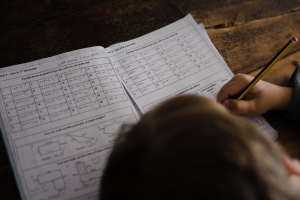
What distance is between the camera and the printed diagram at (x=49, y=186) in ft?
1.85

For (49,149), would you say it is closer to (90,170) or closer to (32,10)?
(90,170)

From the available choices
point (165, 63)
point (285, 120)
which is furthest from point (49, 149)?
point (285, 120)

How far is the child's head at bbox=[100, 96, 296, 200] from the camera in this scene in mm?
398

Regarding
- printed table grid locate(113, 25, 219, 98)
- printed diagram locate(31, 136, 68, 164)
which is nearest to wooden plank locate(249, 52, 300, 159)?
printed table grid locate(113, 25, 219, 98)

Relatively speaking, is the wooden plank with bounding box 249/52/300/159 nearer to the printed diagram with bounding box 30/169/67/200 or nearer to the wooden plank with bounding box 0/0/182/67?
the wooden plank with bounding box 0/0/182/67

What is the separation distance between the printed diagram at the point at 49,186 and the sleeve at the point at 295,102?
416 mm

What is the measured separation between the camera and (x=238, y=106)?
0.68m

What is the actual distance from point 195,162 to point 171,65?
38cm

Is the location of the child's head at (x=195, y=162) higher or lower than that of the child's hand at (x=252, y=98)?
lower

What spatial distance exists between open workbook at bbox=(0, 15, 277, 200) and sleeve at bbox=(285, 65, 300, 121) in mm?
51

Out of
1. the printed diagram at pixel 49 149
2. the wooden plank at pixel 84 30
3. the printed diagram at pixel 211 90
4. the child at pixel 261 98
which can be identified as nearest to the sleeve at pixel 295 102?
the child at pixel 261 98

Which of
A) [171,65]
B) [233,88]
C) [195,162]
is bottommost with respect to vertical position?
[195,162]

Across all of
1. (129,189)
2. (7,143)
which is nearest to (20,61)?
(7,143)

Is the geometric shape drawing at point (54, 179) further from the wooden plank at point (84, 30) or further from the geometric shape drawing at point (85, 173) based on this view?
the wooden plank at point (84, 30)
